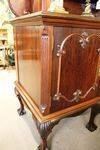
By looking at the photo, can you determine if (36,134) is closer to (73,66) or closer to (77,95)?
(77,95)

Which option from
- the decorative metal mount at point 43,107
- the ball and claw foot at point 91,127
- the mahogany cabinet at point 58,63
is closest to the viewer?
the mahogany cabinet at point 58,63

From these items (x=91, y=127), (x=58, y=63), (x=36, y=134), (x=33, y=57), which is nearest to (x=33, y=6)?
(x=33, y=57)

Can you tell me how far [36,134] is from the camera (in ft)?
4.28

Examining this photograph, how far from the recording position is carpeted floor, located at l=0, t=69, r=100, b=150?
1.21 m

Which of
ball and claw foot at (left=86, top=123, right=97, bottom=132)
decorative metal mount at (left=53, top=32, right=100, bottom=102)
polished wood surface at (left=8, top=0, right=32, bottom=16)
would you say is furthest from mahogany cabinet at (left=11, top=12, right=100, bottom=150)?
ball and claw foot at (left=86, top=123, right=97, bottom=132)

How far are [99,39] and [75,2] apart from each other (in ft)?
1.58

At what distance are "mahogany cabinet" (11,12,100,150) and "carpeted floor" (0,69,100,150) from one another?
283mm

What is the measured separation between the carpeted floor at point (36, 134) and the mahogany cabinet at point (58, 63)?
0.93ft

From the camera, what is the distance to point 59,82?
0.79 meters

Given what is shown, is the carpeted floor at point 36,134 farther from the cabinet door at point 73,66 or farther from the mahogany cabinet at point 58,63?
the cabinet door at point 73,66

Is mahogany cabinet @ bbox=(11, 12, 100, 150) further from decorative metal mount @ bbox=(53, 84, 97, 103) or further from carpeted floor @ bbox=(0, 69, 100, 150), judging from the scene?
carpeted floor @ bbox=(0, 69, 100, 150)

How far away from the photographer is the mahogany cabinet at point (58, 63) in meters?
0.68

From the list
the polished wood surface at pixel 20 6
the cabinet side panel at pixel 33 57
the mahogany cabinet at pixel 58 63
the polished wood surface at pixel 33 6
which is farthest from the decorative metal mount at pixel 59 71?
Result: the polished wood surface at pixel 20 6

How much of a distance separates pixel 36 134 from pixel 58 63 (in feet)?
2.71
